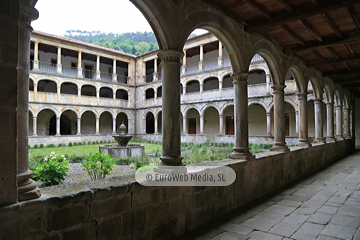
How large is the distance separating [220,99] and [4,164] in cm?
1807

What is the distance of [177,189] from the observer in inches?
123

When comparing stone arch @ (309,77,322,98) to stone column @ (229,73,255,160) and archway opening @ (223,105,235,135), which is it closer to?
stone column @ (229,73,255,160)

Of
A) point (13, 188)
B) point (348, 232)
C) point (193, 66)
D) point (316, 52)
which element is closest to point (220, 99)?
point (193, 66)

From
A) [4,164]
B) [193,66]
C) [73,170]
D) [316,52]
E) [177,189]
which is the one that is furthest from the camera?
[193,66]

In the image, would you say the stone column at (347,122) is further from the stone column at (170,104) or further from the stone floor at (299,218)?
the stone column at (170,104)

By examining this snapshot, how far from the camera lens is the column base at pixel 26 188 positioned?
1.95m

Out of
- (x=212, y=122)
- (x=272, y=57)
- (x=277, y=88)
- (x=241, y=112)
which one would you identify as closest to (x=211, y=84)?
(x=212, y=122)

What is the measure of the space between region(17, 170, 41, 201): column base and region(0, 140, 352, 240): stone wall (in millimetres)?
66

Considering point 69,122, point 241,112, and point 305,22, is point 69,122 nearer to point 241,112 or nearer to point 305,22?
point 241,112

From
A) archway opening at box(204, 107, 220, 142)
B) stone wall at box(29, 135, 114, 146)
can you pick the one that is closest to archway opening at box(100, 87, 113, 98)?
stone wall at box(29, 135, 114, 146)

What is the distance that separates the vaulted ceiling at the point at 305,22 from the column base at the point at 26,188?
3.30 meters

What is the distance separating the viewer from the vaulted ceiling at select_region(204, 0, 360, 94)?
→ 13.0ft

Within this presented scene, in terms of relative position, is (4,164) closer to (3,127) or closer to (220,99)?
(3,127)

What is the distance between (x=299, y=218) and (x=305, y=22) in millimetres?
3552
